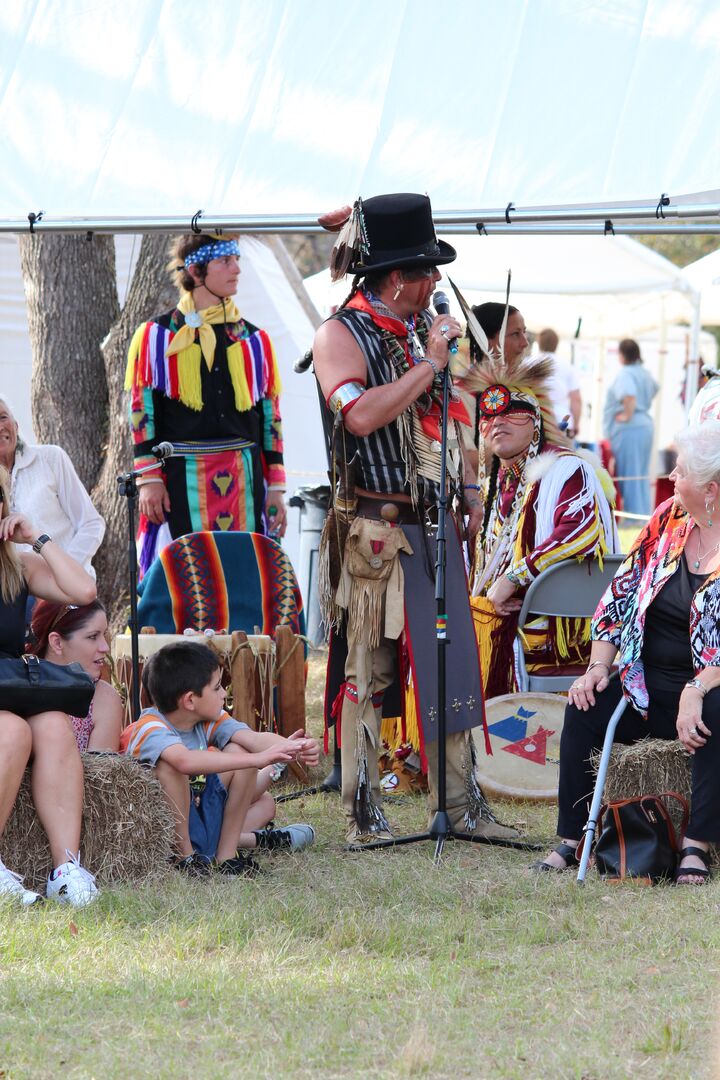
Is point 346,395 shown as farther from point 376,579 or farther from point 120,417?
point 120,417

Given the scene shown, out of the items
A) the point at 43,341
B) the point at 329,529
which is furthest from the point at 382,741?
the point at 43,341

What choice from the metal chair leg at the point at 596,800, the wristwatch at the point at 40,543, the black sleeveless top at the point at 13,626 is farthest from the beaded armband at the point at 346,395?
the metal chair leg at the point at 596,800

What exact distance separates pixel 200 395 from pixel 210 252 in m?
0.54

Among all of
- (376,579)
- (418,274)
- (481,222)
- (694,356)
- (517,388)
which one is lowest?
(376,579)

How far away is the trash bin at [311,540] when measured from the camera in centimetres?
833

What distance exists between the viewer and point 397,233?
13.3 feet

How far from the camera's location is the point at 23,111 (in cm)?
529

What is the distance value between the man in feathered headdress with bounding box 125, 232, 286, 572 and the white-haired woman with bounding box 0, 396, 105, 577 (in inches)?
17.8

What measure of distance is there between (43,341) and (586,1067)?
5568 millimetres

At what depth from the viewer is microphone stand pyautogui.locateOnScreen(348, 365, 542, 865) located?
3941mm

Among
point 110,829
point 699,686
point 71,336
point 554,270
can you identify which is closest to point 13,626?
point 110,829

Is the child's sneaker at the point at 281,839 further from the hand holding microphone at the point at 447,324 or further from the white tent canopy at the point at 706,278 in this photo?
the white tent canopy at the point at 706,278

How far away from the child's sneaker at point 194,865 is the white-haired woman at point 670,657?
0.90 meters

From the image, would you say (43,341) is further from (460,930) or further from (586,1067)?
(586,1067)
